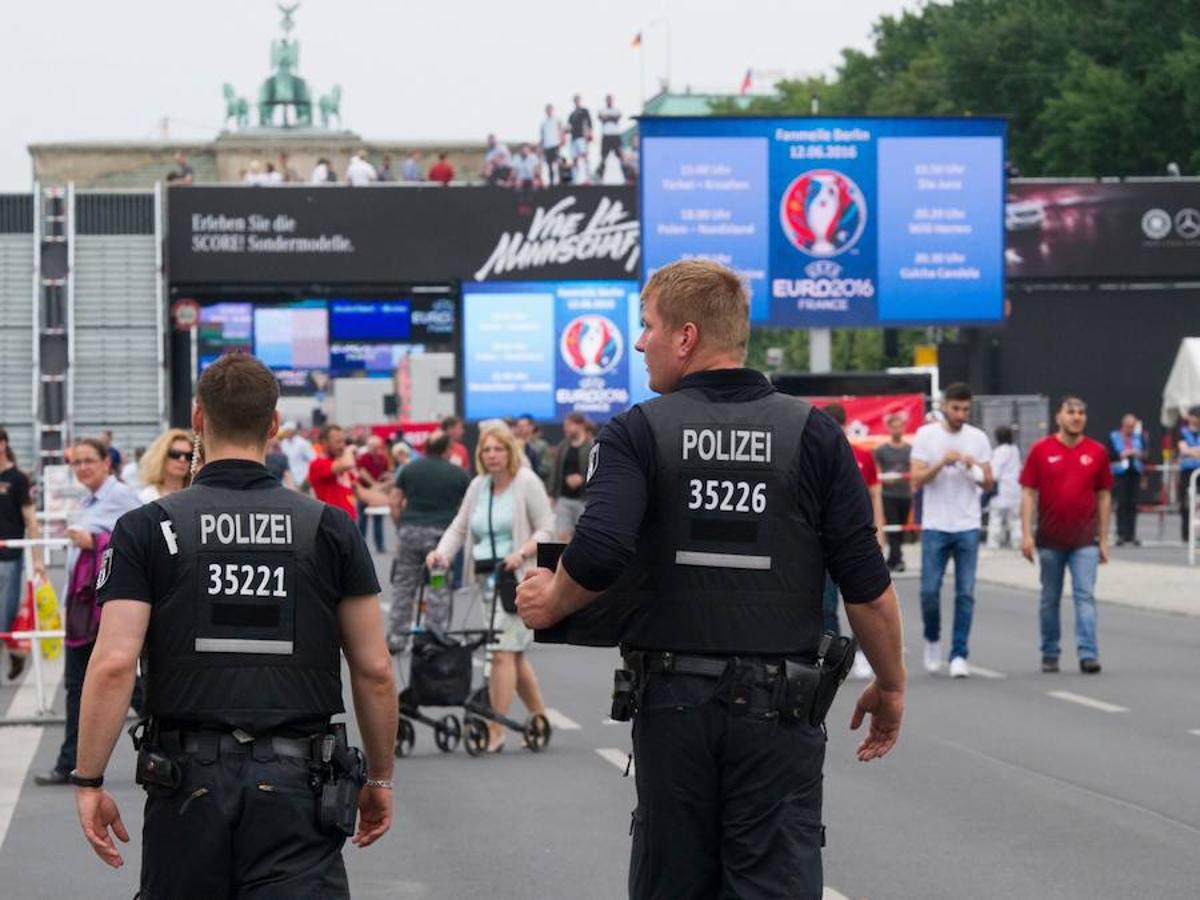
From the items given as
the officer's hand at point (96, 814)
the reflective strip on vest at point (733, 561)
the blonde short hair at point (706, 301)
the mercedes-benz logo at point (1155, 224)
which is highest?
the mercedes-benz logo at point (1155, 224)

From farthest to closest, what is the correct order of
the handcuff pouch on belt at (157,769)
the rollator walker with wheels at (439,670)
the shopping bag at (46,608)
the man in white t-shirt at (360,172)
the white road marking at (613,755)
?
the man in white t-shirt at (360,172)
the shopping bag at (46,608)
the rollator walker with wheels at (439,670)
the white road marking at (613,755)
the handcuff pouch on belt at (157,769)

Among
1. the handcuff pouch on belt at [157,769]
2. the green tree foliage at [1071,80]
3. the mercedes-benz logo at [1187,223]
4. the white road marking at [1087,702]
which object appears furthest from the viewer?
the green tree foliage at [1071,80]

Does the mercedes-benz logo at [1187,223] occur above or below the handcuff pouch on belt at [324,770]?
above

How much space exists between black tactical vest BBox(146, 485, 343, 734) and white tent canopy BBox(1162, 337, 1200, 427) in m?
34.2

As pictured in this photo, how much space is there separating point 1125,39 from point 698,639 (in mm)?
63599

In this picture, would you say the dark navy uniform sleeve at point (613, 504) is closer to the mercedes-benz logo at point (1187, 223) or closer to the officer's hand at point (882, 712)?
the officer's hand at point (882, 712)

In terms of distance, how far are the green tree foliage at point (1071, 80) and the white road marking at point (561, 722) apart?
1963 inches

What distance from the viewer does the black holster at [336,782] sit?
5.19 m

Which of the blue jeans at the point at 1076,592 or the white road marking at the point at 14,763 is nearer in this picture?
the white road marking at the point at 14,763

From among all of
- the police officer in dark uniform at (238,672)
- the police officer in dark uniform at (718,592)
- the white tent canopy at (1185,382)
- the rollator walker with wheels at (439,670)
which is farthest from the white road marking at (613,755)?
the white tent canopy at (1185,382)

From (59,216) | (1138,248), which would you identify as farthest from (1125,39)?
(59,216)

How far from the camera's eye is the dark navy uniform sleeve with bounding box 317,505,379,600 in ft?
17.6

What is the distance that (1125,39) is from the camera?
66.5 m

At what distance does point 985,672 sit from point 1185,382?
2301 centimetres
